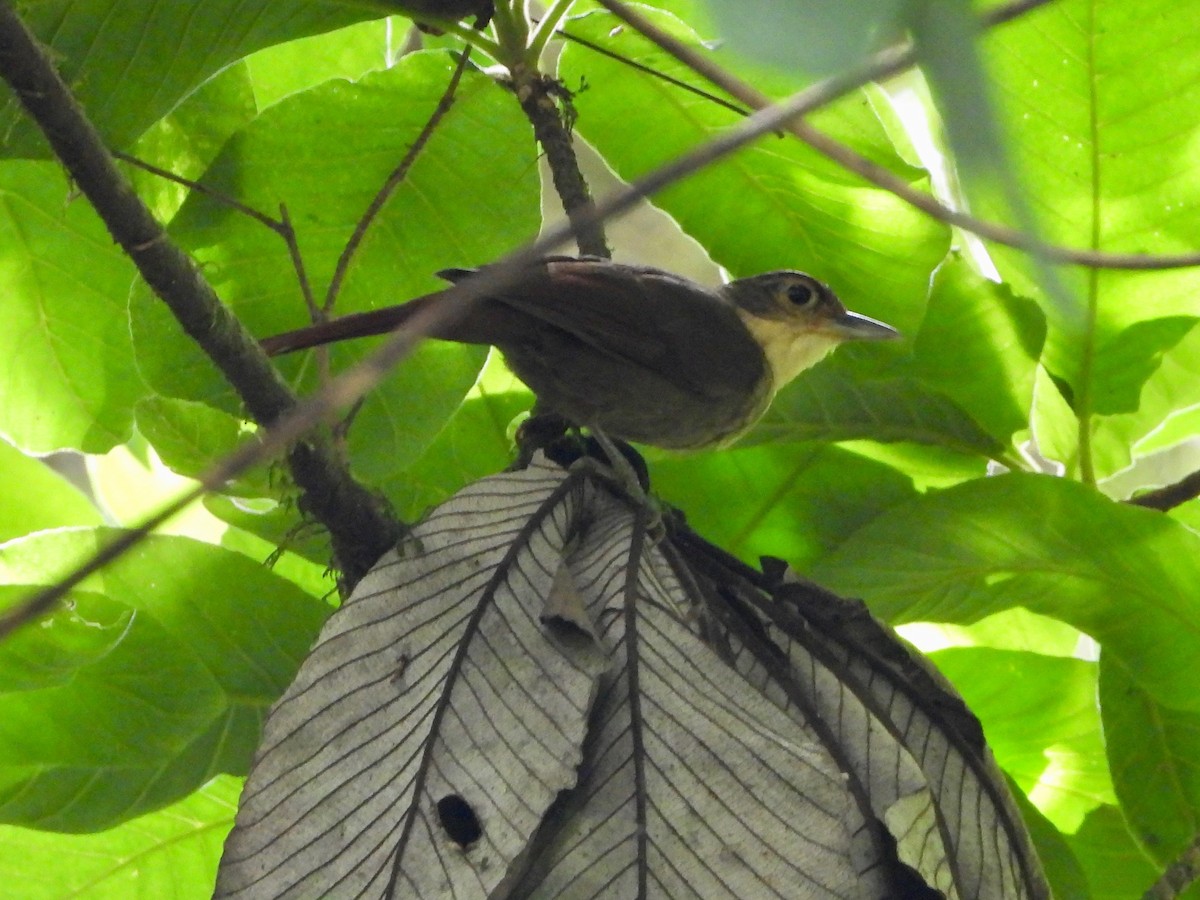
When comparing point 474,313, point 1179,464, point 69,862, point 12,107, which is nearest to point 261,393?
point 12,107

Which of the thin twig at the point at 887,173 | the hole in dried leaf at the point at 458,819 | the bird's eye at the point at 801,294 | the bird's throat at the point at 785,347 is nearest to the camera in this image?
the thin twig at the point at 887,173

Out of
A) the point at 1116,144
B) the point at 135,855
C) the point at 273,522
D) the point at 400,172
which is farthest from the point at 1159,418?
the point at 135,855

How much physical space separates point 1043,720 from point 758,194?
82 centimetres

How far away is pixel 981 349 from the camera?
1775 millimetres

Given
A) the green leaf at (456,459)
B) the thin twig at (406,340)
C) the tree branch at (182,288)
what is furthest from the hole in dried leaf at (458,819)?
the green leaf at (456,459)

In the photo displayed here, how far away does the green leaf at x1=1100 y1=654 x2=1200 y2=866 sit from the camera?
5.38ft

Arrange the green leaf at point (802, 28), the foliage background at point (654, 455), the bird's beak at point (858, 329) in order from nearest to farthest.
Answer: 1. the green leaf at point (802, 28)
2. the foliage background at point (654, 455)
3. the bird's beak at point (858, 329)

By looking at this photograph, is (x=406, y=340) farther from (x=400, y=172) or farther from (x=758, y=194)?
(x=758, y=194)

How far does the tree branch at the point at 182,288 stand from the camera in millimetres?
1039

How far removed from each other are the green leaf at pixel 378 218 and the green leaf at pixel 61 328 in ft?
0.87

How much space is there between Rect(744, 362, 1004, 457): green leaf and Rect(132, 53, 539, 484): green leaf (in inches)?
17.2

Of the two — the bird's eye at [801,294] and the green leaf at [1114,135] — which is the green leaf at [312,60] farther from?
the green leaf at [1114,135]

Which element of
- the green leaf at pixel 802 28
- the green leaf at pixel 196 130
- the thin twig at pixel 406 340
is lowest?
the green leaf at pixel 802 28

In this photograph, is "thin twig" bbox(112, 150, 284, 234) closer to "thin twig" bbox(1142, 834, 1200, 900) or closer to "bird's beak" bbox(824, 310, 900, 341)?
"bird's beak" bbox(824, 310, 900, 341)
